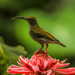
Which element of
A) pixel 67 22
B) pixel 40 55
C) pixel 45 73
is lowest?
pixel 45 73

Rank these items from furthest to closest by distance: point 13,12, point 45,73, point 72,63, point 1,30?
point 13,12
point 1,30
point 72,63
point 45,73

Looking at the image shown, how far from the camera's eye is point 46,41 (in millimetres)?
2162

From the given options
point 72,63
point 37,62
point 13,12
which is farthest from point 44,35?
point 13,12

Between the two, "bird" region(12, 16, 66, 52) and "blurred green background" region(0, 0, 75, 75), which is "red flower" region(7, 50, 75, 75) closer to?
"bird" region(12, 16, 66, 52)

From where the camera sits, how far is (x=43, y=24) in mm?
5270

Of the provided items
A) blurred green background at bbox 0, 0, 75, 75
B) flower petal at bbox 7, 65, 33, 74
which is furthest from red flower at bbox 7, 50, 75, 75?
blurred green background at bbox 0, 0, 75, 75

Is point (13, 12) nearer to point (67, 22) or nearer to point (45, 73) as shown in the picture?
point (67, 22)

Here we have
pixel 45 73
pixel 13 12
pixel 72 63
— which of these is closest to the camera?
pixel 45 73

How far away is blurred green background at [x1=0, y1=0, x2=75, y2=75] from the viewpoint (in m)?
4.84

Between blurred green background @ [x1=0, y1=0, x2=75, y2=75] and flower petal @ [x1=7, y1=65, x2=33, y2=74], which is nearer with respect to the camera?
flower petal @ [x1=7, y1=65, x2=33, y2=74]

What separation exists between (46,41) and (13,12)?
153 inches

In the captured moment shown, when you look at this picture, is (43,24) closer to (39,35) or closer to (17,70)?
(39,35)

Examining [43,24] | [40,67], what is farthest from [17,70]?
[43,24]

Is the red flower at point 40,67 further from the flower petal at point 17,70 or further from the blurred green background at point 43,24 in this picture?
the blurred green background at point 43,24
